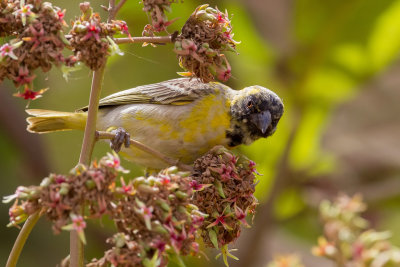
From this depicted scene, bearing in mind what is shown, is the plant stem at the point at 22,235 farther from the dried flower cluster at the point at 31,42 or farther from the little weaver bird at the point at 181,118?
the little weaver bird at the point at 181,118

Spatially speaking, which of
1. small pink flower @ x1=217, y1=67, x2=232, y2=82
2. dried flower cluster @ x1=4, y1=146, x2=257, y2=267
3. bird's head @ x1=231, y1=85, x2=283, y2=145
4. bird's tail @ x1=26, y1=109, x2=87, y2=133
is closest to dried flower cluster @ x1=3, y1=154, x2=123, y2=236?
dried flower cluster @ x1=4, y1=146, x2=257, y2=267

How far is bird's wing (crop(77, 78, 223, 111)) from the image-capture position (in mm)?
3373

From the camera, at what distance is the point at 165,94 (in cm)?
342

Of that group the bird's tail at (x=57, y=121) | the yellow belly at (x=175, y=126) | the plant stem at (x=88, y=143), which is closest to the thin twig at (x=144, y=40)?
the plant stem at (x=88, y=143)

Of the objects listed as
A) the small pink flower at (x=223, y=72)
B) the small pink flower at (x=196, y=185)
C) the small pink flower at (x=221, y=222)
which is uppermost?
the small pink flower at (x=223, y=72)

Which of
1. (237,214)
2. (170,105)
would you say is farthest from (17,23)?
(170,105)

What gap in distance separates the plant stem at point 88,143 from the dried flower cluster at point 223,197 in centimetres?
42

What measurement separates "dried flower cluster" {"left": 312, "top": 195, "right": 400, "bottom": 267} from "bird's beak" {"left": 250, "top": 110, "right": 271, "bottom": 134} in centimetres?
55

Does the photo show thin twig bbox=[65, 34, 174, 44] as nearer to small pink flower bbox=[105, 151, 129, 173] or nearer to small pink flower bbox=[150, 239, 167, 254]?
small pink flower bbox=[105, 151, 129, 173]

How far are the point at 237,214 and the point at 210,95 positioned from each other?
4.58 ft

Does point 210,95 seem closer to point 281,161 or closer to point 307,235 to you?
point 281,161

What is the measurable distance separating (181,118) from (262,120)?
428 mm

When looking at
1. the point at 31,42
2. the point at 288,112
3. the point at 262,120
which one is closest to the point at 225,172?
the point at 31,42

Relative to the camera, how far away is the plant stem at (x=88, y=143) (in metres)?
1.74
